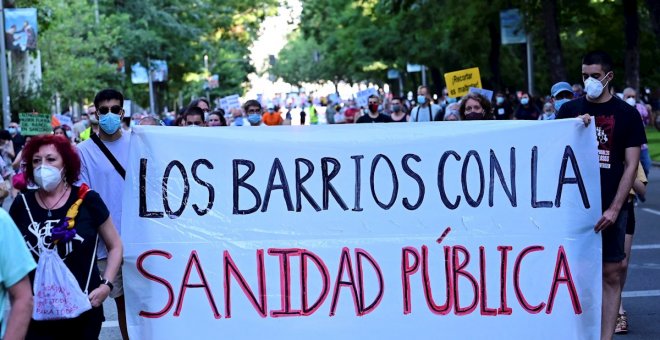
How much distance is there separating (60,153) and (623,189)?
3.18 m

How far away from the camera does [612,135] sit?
7156 mm

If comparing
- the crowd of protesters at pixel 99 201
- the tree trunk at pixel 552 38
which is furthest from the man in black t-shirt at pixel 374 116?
the tree trunk at pixel 552 38

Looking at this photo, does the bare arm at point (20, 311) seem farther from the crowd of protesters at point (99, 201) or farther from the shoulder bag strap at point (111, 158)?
the shoulder bag strap at point (111, 158)

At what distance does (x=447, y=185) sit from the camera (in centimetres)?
672

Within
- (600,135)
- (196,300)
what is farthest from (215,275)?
(600,135)

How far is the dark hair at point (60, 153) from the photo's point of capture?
213 inches

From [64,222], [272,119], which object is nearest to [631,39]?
[272,119]

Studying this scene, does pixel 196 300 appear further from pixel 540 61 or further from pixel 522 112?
pixel 540 61

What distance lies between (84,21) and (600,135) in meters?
41.0

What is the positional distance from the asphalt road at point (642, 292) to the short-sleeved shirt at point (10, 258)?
16.8 feet

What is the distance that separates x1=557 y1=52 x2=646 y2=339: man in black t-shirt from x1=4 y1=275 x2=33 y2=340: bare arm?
3.90 meters

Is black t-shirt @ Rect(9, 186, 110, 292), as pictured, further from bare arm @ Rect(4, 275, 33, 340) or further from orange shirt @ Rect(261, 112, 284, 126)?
orange shirt @ Rect(261, 112, 284, 126)

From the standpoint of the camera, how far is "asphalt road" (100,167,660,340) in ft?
28.9

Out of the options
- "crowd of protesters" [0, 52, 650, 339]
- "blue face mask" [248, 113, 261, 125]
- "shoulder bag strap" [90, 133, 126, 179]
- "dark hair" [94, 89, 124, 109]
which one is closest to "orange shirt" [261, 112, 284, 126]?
"blue face mask" [248, 113, 261, 125]
